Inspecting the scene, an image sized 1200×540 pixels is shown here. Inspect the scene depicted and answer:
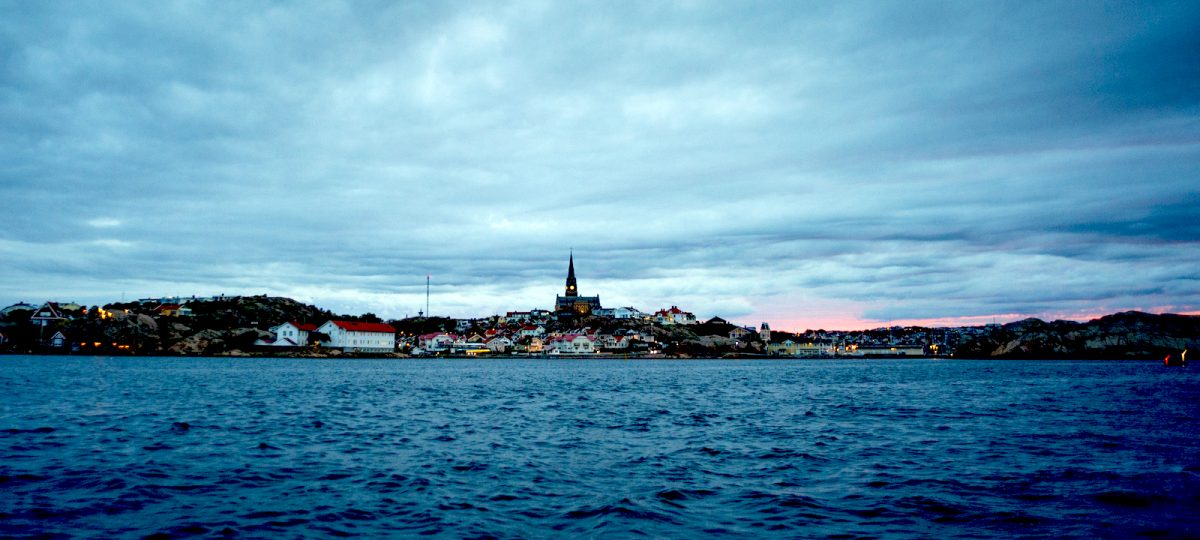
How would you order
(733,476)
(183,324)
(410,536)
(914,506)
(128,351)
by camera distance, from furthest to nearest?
1. (183,324)
2. (128,351)
3. (733,476)
4. (914,506)
5. (410,536)

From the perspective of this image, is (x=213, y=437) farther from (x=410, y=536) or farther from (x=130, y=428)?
(x=410, y=536)

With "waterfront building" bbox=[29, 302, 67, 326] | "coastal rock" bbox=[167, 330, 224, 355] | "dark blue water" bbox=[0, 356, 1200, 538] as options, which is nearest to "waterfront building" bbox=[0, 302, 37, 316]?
"waterfront building" bbox=[29, 302, 67, 326]

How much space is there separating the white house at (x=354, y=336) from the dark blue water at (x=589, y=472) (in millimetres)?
147671

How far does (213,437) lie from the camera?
24453mm

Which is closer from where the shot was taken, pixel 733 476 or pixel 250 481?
pixel 250 481

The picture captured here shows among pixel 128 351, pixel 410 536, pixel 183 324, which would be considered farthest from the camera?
pixel 183 324

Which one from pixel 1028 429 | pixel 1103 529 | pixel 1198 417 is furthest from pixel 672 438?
pixel 1198 417

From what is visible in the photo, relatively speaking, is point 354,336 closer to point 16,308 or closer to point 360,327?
point 360,327

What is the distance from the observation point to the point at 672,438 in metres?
25.5

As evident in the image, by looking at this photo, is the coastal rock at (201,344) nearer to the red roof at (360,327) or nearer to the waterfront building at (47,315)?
the red roof at (360,327)

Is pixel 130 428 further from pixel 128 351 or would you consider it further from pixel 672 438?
pixel 128 351

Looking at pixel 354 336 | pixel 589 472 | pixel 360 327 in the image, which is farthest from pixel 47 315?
pixel 589 472

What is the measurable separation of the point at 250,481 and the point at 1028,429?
30.6m

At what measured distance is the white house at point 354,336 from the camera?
17838 cm
